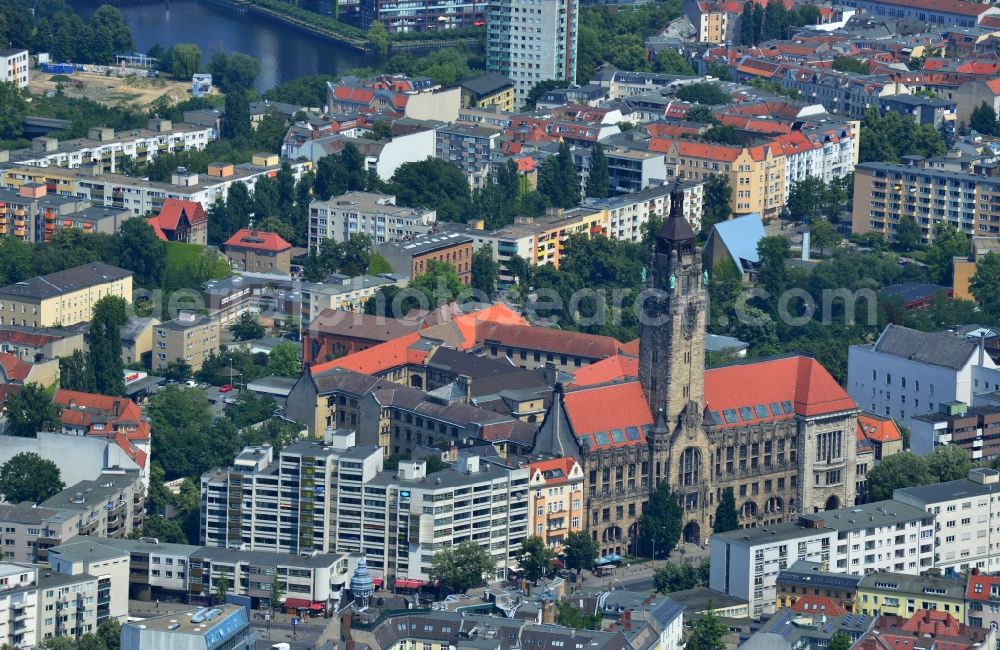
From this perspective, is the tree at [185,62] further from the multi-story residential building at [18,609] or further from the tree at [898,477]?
the multi-story residential building at [18,609]

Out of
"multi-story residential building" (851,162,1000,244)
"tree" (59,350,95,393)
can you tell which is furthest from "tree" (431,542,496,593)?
"multi-story residential building" (851,162,1000,244)

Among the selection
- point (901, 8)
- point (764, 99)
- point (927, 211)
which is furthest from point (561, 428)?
point (901, 8)

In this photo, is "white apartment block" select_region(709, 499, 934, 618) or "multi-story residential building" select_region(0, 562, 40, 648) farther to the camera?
"white apartment block" select_region(709, 499, 934, 618)

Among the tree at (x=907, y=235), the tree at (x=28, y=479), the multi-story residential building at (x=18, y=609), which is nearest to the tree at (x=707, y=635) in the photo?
the multi-story residential building at (x=18, y=609)

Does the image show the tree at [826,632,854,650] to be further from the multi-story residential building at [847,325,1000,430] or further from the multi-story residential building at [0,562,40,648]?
the multi-story residential building at [0,562,40,648]

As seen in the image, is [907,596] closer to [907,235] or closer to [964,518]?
[964,518]

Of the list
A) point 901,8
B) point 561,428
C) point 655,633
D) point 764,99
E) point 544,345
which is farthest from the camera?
point 901,8

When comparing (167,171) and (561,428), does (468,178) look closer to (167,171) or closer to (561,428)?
(167,171)
